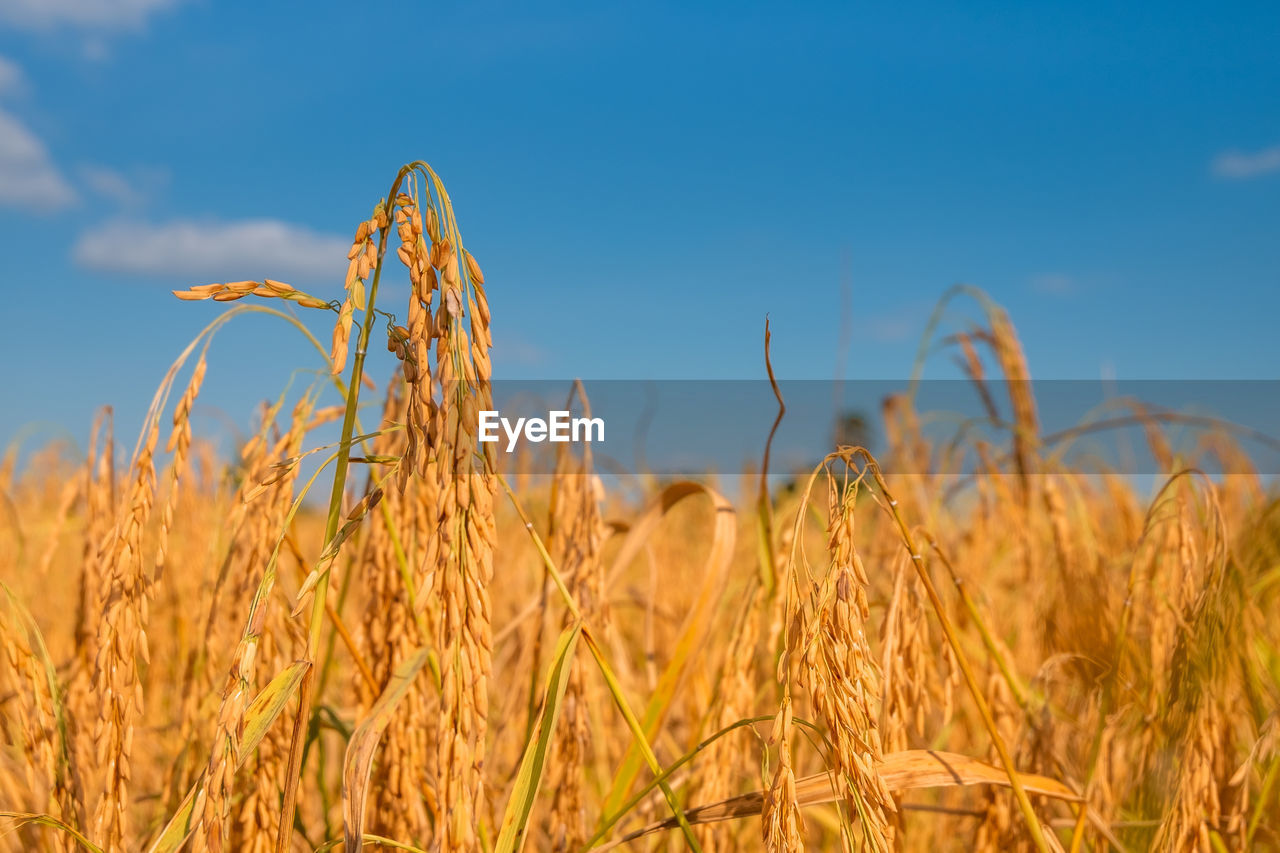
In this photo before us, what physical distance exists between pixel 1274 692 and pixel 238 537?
1.48 m

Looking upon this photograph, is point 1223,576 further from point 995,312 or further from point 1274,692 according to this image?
point 995,312

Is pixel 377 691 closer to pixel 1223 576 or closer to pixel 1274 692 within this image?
pixel 1223 576

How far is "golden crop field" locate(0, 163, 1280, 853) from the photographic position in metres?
0.60

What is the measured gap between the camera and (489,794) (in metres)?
1.23

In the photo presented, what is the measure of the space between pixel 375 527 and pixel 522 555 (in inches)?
61.2

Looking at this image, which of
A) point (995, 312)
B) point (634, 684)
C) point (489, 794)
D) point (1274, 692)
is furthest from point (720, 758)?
point (995, 312)

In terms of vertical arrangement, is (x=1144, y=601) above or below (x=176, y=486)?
below

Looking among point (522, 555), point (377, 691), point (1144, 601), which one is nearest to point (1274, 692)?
point (1144, 601)

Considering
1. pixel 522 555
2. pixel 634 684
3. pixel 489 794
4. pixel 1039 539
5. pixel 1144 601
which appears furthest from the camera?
pixel 522 555

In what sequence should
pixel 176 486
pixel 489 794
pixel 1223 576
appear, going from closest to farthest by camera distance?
pixel 176 486 < pixel 1223 576 < pixel 489 794

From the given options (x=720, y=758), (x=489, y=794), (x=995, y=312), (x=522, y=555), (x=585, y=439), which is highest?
(x=995, y=312)

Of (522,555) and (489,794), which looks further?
(522,555)

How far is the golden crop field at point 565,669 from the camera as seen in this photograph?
603mm

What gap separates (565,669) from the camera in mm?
680
